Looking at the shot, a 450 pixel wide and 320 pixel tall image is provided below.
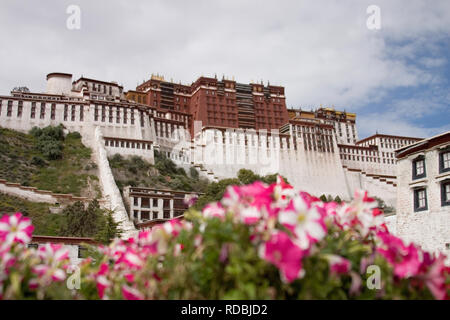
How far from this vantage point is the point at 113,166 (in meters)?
58.5

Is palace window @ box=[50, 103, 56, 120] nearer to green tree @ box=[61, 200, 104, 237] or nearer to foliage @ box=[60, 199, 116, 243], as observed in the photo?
foliage @ box=[60, 199, 116, 243]

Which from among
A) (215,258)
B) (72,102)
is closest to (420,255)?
(215,258)

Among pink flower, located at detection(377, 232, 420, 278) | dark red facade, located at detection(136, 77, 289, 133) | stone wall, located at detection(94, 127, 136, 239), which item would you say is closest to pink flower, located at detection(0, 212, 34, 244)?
pink flower, located at detection(377, 232, 420, 278)

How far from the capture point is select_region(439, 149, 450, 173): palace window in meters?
22.7

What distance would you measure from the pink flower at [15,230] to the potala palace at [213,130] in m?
37.8

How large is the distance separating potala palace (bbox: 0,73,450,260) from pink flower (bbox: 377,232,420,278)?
38688 mm

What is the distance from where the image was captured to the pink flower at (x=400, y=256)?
2.91m

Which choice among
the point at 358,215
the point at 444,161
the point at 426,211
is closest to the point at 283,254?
the point at 358,215

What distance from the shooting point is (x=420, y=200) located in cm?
2425

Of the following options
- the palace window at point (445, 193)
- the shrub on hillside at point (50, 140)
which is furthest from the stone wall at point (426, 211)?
Answer: the shrub on hillside at point (50, 140)

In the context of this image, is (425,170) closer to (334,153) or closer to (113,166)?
(113,166)

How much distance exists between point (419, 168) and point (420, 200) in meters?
1.86

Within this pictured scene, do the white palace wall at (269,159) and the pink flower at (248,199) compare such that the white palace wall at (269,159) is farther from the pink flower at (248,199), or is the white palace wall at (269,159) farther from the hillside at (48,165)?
the pink flower at (248,199)

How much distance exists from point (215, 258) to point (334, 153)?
84.7 meters
